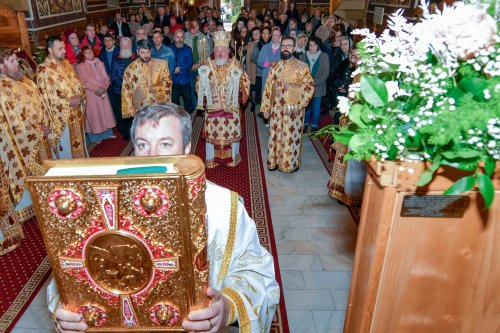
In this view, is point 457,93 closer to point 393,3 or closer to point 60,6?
point 393,3

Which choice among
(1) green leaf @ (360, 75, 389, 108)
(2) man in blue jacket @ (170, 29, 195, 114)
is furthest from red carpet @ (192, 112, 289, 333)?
(1) green leaf @ (360, 75, 389, 108)

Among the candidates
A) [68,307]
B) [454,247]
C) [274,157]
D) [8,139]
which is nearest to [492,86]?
[454,247]

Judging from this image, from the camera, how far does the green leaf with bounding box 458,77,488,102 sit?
3.48 feet

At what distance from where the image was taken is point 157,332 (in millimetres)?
1208

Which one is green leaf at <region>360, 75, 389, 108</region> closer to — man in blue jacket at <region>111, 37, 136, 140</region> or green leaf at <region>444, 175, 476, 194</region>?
green leaf at <region>444, 175, 476, 194</region>

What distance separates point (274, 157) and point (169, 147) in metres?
4.35

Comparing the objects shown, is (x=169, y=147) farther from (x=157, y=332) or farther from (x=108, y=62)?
(x=108, y=62)

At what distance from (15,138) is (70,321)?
3631 millimetres

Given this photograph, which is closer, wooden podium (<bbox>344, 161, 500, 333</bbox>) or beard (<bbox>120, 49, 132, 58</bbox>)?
wooden podium (<bbox>344, 161, 500, 333</bbox>)

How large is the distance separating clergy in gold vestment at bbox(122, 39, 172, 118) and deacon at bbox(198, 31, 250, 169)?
869mm

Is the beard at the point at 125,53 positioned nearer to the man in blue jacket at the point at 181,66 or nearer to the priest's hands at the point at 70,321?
the man in blue jacket at the point at 181,66

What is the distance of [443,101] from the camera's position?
3.51ft

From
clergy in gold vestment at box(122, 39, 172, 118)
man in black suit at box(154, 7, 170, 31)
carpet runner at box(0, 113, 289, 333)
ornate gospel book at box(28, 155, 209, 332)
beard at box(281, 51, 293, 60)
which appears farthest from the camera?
man in black suit at box(154, 7, 170, 31)

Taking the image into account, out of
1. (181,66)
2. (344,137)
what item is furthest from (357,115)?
(181,66)
